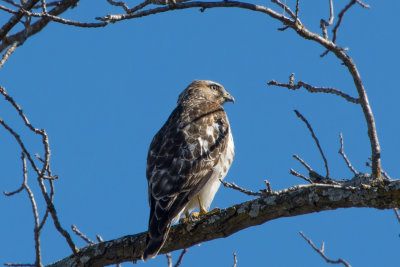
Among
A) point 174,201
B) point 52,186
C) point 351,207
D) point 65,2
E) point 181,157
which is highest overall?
point 65,2

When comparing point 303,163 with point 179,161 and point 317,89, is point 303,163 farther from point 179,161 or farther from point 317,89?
point 179,161

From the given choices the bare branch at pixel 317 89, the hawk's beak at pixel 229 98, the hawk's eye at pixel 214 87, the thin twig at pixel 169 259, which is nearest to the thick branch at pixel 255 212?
the thin twig at pixel 169 259

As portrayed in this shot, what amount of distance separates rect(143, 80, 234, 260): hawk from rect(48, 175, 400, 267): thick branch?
0.65ft

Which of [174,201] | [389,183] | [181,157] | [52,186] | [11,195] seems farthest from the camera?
[181,157]

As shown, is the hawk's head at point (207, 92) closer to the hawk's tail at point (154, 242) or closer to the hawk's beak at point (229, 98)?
the hawk's beak at point (229, 98)

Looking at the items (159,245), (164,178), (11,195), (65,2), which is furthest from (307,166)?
(65,2)

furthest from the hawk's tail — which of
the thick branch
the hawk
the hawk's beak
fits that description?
the hawk's beak

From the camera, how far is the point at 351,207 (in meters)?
3.91

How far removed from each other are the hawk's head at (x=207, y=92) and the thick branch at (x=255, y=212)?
2909 millimetres

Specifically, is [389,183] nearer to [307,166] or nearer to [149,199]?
[307,166]

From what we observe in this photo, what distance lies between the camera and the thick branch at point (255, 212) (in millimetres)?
3797

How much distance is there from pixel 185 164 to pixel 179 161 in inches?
2.8

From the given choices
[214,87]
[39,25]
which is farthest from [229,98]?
[39,25]

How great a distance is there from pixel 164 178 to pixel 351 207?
2133mm
